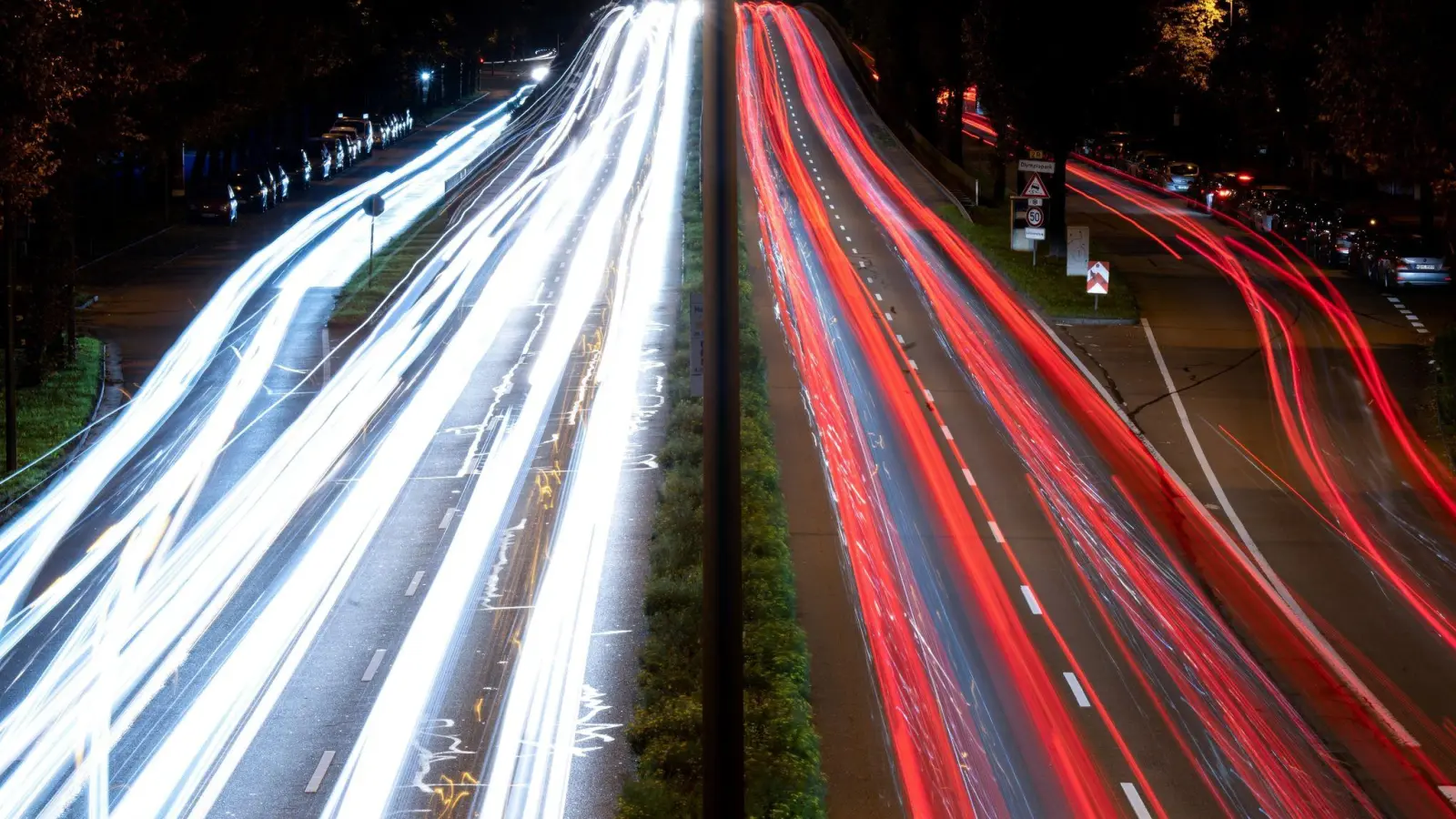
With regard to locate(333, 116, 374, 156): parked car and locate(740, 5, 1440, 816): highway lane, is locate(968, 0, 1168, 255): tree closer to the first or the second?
locate(740, 5, 1440, 816): highway lane

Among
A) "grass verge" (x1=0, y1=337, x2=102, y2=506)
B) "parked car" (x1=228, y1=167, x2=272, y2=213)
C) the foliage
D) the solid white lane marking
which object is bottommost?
the solid white lane marking

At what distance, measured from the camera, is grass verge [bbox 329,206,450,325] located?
37.6 m

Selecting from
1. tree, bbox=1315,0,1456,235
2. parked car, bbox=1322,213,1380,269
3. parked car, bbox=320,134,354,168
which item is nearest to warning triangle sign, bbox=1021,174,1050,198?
tree, bbox=1315,0,1456,235

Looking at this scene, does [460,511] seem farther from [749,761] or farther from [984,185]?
[984,185]

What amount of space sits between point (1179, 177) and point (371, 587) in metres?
50.7

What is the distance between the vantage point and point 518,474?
24.9m

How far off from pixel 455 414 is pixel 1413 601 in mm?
16486

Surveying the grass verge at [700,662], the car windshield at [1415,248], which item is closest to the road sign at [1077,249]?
the car windshield at [1415,248]

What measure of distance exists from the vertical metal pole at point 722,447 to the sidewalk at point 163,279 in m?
25.0

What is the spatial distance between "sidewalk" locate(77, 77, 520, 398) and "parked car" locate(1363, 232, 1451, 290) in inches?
1154

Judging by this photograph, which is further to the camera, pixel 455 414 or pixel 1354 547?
pixel 455 414

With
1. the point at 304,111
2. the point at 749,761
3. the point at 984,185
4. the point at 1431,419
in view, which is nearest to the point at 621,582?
the point at 749,761

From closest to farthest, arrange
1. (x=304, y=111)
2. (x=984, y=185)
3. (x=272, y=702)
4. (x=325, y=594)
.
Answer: (x=272, y=702) → (x=325, y=594) → (x=984, y=185) → (x=304, y=111)

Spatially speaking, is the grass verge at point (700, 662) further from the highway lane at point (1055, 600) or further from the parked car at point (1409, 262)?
the parked car at point (1409, 262)
